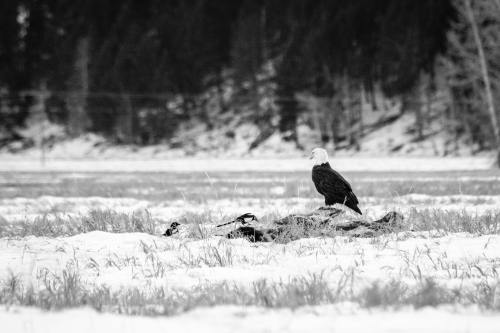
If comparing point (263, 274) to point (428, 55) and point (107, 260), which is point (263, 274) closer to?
point (107, 260)

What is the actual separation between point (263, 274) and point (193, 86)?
138 feet

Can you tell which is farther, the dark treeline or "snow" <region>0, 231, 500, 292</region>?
the dark treeline

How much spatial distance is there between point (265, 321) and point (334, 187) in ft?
13.2

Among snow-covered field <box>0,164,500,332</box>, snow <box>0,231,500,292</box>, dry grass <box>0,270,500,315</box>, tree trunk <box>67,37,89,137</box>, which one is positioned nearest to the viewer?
snow-covered field <box>0,164,500,332</box>

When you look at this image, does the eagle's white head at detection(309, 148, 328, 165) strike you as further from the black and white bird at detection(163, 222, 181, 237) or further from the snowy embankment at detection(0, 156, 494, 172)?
the snowy embankment at detection(0, 156, 494, 172)

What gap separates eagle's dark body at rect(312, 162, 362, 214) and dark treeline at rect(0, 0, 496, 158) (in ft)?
105

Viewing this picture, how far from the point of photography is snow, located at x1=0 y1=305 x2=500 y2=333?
2156 millimetres

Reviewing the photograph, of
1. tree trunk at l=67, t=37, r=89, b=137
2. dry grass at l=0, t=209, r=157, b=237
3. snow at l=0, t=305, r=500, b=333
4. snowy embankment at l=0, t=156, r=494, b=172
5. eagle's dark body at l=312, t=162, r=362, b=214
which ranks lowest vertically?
snow at l=0, t=305, r=500, b=333

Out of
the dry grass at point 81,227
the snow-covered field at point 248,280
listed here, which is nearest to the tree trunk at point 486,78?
the snow-covered field at point 248,280

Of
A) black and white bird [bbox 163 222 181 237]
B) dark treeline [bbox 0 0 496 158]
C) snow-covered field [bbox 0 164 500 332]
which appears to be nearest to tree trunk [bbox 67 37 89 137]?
dark treeline [bbox 0 0 496 158]

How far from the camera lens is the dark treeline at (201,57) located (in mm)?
39312

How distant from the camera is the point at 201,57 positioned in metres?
45.7

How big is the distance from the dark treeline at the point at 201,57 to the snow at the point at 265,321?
35.9 metres

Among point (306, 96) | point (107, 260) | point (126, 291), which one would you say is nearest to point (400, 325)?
point (126, 291)
